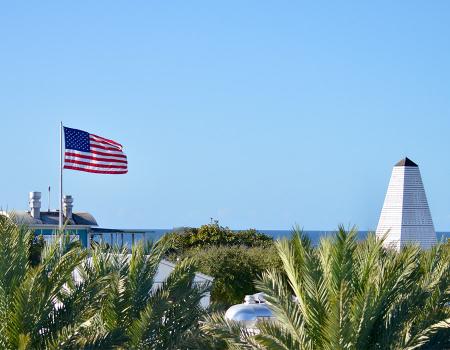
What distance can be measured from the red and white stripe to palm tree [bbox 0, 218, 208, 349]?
19.3 meters

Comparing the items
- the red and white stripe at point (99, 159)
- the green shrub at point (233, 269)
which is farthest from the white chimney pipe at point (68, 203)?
the red and white stripe at point (99, 159)

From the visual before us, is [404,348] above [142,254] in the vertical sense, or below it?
below

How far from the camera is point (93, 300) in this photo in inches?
466

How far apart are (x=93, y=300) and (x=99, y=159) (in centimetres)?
2119

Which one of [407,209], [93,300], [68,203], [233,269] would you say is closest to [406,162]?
[407,209]

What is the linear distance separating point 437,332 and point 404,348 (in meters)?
0.79

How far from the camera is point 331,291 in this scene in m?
11.0

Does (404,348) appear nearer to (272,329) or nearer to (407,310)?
(407,310)

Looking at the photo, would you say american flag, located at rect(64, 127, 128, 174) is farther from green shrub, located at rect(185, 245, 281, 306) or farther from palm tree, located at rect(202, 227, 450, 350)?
palm tree, located at rect(202, 227, 450, 350)

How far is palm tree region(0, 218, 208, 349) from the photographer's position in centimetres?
1075

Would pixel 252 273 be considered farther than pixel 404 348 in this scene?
Yes

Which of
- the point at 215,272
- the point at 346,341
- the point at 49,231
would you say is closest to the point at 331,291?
the point at 346,341

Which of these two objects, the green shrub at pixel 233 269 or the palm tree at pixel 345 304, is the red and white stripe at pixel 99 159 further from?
the palm tree at pixel 345 304

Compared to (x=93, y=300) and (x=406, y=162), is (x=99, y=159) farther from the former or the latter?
(x=93, y=300)
